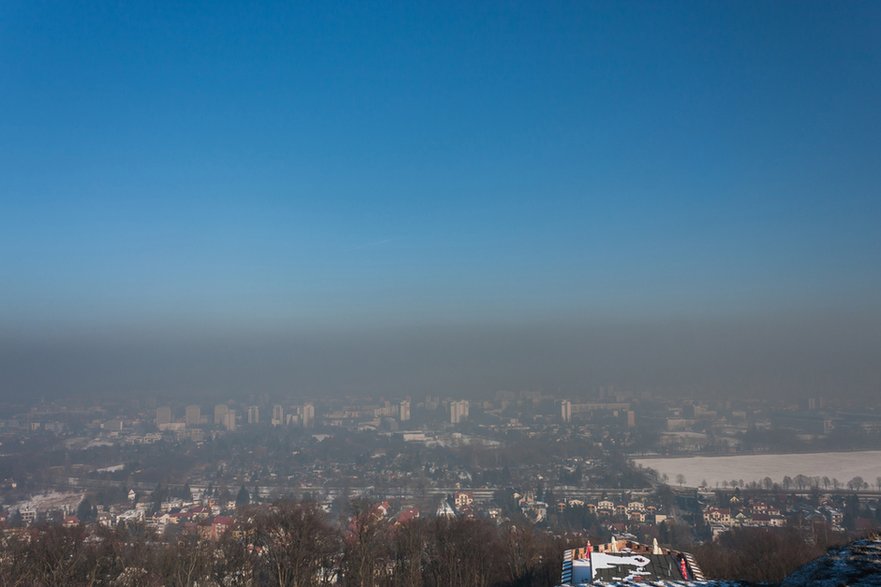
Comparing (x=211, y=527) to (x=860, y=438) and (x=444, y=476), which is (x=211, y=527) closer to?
(x=444, y=476)

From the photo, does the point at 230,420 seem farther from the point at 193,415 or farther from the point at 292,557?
the point at 292,557

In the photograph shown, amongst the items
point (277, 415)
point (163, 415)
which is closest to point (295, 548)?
point (277, 415)

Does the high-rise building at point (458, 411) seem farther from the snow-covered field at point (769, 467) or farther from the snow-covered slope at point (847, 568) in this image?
the snow-covered slope at point (847, 568)

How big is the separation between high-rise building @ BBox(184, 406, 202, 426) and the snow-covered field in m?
41.2

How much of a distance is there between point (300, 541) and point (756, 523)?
19700 mm

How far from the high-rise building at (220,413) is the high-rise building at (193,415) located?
155cm

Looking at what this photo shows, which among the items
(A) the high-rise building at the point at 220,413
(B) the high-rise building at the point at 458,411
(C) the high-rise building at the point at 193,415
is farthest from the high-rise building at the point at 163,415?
(B) the high-rise building at the point at 458,411

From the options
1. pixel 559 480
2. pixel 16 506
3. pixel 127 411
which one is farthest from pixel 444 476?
pixel 127 411

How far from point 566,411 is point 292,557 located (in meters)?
52.4

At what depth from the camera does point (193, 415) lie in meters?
63.7

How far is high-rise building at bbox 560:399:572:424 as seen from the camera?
62.6 metres

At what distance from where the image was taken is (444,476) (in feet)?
131

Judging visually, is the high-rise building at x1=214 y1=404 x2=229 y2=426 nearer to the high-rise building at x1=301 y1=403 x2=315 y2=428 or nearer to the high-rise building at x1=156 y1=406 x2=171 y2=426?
the high-rise building at x1=156 y1=406 x2=171 y2=426

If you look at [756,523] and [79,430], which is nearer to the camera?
[756,523]
